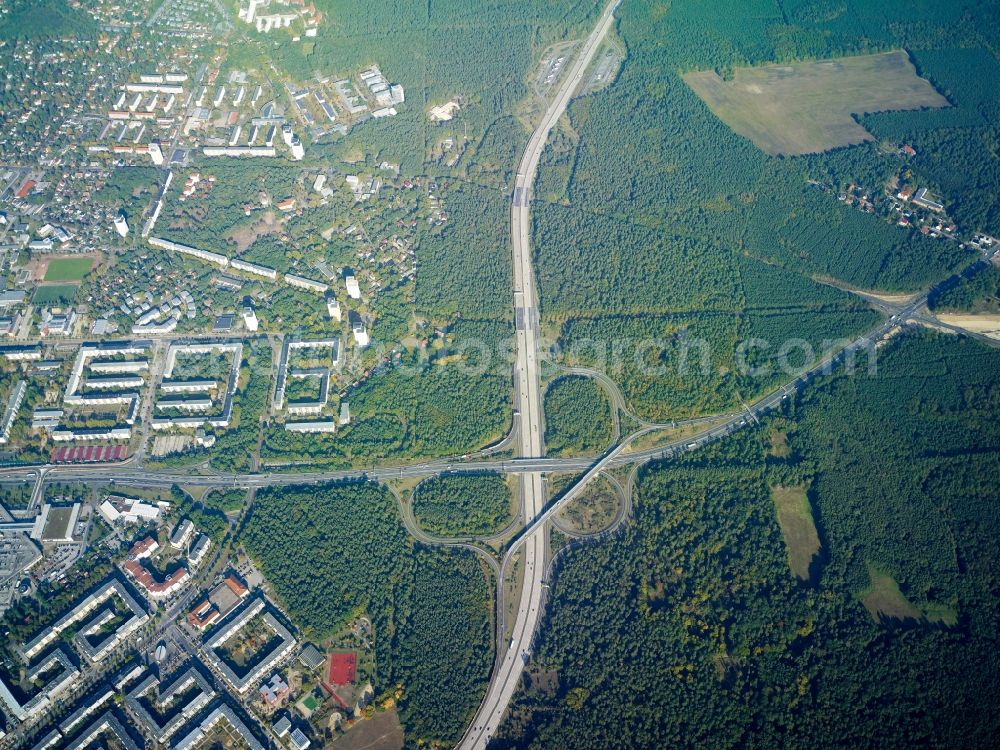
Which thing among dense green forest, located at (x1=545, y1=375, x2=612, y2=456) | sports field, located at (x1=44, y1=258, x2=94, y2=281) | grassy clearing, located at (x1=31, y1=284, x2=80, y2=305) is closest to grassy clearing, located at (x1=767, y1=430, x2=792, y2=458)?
dense green forest, located at (x1=545, y1=375, x2=612, y2=456)

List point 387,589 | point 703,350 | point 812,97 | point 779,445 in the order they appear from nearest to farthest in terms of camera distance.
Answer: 1. point 387,589
2. point 779,445
3. point 703,350
4. point 812,97

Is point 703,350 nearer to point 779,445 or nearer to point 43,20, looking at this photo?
point 779,445

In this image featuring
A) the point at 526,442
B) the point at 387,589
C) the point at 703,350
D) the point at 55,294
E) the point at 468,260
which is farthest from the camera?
the point at 468,260

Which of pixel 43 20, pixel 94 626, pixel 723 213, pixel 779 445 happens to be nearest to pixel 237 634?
pixel 94 626

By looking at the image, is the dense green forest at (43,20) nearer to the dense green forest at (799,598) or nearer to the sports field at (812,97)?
the sports field at (812,97)

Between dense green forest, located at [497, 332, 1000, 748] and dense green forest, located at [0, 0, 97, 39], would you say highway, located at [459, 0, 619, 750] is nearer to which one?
dense green forest, located at [497, 332, 1000, 748]
